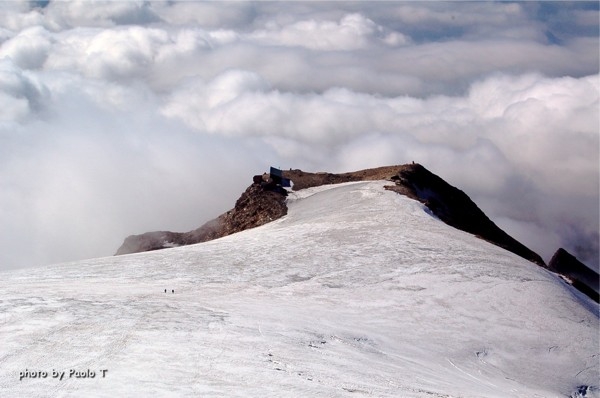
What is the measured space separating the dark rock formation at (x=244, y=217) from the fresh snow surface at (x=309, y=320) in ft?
35.5

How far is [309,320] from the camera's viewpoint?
2980 cm

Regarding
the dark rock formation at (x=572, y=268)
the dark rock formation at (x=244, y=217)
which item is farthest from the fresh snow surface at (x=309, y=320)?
the dark rock formation at (x=572, y=268)

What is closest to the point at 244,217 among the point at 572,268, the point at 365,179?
the point at 365,179

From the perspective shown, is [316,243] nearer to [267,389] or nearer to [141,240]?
[267,389]

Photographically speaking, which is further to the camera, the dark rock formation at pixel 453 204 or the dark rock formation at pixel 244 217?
the dark rock formation at pixel 453 204

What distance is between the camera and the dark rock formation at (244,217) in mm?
62456

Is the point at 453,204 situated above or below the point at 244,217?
above

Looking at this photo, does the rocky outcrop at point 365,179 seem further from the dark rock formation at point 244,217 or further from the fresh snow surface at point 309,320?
the fresh snow surface at point 309,320

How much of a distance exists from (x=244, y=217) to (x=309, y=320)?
117 ft

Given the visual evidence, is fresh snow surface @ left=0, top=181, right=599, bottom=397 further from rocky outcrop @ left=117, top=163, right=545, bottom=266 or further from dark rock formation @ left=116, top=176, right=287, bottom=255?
rocky outcrop @ left=117, top=163, right=545, bottom=266

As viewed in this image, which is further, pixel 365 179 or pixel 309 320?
pixel 365 179

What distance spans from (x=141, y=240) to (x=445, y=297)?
5148cm

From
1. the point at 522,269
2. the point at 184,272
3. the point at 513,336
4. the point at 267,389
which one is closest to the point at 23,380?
the point at 267,389

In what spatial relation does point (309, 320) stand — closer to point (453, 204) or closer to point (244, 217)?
point (244, 217)
